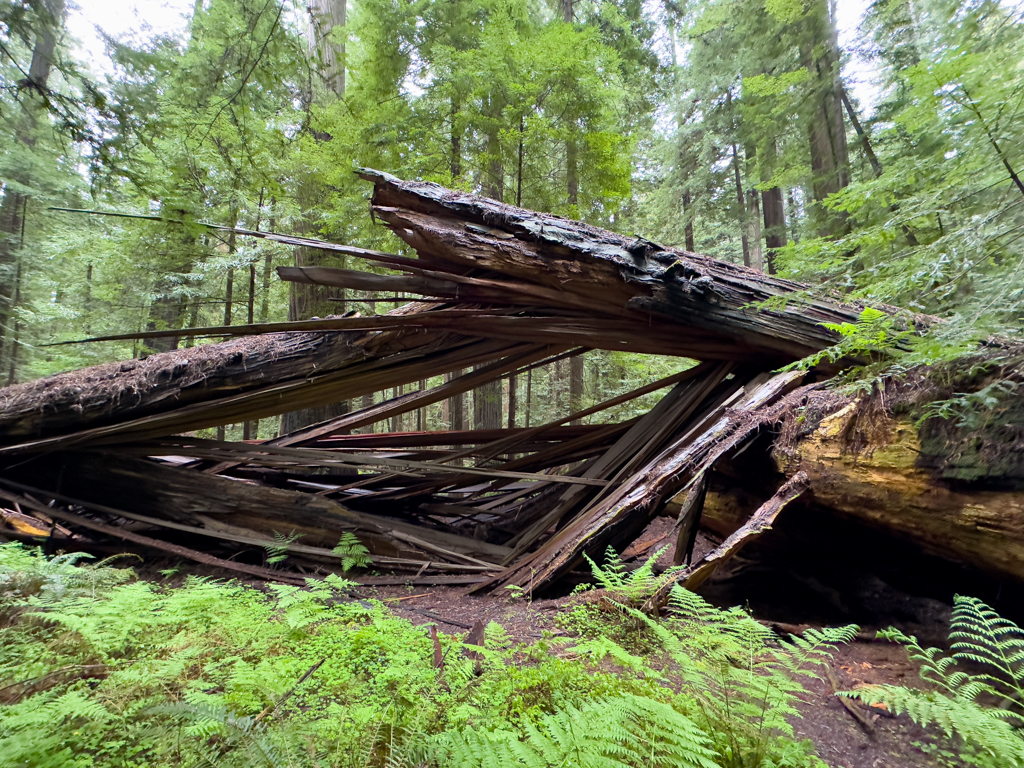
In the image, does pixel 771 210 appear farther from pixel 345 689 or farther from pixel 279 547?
pixel 345 689

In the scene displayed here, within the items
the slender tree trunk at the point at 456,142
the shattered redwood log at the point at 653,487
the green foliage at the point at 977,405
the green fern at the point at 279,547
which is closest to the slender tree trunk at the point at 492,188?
the slender tree trunk at the point at 456,142

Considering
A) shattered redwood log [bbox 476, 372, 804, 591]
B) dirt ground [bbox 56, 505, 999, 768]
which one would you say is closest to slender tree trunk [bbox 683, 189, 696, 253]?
shattered redwood log [bbox 476, 372, 804, 591]

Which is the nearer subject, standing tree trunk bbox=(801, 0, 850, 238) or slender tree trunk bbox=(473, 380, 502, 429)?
standing tree trunk bbox=(801, 0, 850, 238)

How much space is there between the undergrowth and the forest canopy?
1923 mm

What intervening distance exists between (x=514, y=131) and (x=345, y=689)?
21.0 ft

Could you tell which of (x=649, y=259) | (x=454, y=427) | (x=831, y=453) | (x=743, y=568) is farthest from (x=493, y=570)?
(x=454, y=427)

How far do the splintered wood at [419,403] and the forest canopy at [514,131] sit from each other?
2.09 feet

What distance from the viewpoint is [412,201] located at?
3.96 metres

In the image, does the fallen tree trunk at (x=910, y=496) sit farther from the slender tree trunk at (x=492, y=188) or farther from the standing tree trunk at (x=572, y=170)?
the standing tree trunk at (x=572, y=170)

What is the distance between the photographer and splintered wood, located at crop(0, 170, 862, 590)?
12.6 ft

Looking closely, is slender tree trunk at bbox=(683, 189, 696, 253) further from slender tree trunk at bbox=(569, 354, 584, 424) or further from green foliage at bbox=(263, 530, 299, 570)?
green foliage at bbox=(263, 530, 299, 570)

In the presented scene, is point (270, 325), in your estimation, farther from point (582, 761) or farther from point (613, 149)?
point (613, 149)

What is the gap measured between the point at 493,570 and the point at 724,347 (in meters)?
3.09

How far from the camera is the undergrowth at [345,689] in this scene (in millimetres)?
1311
